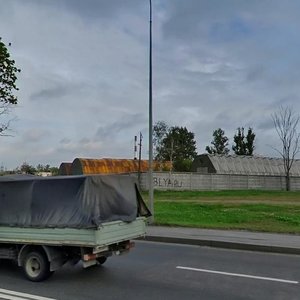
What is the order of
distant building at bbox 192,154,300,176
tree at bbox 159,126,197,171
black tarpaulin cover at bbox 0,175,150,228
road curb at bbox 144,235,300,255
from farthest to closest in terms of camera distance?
tree at bbox 159,126,197,171
distant building at bbox 192,154,300,176
road curb at bbox 144,235,300,255
black tarpaulin cover at bbox 0,175,150,228

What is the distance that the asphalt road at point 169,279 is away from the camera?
23.5ft

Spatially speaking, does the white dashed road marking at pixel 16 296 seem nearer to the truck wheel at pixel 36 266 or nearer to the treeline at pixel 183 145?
the truck wheel at pixel 36 266

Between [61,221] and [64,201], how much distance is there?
0.40 meters

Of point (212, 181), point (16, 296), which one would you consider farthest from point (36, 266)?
point (212, 181)

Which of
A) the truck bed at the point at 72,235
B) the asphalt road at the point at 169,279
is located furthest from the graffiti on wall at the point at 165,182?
the truck bed at the point at 72,235

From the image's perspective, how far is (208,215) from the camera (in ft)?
68.4

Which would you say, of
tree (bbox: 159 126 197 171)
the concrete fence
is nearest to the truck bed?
the concrete fence

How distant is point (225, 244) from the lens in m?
12.6

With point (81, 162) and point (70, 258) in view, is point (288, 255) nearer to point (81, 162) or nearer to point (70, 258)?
point (70, 258)

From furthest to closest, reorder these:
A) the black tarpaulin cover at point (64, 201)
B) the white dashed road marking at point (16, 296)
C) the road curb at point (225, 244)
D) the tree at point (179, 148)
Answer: the tree at point (179, 148) < the road curb at point (225, 244) < the black tarpaulin cover at point (64, 201) < the white dashed road marking at point (16, 296)

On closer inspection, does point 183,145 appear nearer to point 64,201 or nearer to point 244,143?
point 244,143

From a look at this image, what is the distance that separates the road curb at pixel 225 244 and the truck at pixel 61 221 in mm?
4354

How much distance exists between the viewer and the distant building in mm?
69188

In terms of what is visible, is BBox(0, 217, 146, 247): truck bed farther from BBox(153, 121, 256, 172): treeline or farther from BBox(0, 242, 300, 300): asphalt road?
BBox(153, 121, 256, 172): treeline
